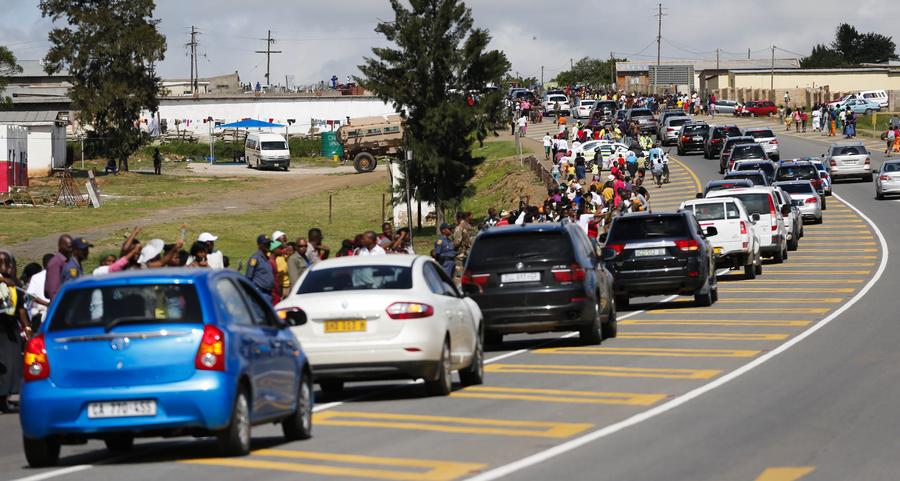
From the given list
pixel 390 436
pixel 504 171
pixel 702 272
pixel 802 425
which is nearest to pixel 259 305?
pixel 390 436

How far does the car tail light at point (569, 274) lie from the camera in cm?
2142

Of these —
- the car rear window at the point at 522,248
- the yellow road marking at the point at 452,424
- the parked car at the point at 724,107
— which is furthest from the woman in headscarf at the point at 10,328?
the parked car at the point at 724,107

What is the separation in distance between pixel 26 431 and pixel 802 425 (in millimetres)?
6227

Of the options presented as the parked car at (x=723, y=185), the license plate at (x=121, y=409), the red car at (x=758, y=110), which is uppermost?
the red car at (x=758, y=110)

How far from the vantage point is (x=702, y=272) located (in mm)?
27391

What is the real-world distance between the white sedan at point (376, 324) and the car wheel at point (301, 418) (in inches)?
78.0

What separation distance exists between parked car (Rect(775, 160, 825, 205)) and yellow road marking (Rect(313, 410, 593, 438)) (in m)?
42.0

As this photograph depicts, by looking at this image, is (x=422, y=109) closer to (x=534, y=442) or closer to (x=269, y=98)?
(x=534, y=442)

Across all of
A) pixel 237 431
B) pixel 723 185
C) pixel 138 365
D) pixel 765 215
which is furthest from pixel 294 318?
pixel 723 185

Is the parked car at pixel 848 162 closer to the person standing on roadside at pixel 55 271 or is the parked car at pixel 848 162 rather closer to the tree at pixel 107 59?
the tree at pixel 107 59

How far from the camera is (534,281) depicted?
21.4m

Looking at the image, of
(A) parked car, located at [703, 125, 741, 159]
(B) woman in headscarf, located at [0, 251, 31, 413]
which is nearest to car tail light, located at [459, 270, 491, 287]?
(B) woman in headscarf, located at [0, 251, 31, 413]

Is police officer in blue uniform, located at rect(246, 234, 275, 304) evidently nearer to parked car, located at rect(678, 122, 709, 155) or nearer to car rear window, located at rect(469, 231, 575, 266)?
car rear window, located at rect(469, 231, 575, 266)

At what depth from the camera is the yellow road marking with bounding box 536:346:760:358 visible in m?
20.0
